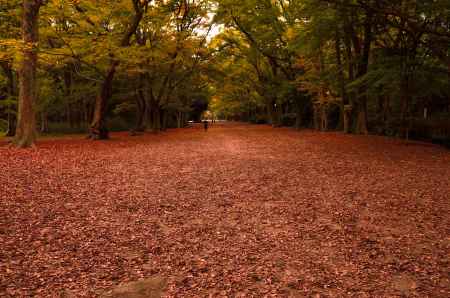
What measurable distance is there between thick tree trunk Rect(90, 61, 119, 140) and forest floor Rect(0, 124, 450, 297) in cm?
1394

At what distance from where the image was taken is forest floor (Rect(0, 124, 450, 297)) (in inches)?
165

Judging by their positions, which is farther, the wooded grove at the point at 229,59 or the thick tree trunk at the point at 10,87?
the thick tree trunk at the point at 10,87

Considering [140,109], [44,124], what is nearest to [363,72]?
[140,109]

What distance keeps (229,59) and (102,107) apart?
30.1 metres

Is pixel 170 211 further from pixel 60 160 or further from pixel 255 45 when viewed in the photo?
pixel 255 45

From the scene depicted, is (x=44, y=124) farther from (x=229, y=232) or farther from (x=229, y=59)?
(x=229, y=232)

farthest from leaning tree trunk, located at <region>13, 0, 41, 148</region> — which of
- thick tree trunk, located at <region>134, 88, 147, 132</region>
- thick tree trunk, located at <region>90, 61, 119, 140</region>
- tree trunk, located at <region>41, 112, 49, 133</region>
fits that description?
tree trunk, located at <region>41, 112, 49, 133</region>

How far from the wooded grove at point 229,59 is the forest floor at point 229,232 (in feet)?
28.8

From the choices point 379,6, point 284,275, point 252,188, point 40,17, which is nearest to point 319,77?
point 379,6

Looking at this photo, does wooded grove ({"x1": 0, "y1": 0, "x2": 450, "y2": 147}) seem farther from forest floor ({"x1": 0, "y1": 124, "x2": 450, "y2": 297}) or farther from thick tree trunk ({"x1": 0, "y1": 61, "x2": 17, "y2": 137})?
forest floor ({"x1": 0, "y1": 124, "x2": 450, "y2": 297})

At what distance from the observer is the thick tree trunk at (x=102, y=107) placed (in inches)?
962

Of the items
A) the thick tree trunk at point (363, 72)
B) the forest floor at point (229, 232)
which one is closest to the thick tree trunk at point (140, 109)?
the thick tree trunk at point (363, 72)

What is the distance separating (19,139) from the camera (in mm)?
18562

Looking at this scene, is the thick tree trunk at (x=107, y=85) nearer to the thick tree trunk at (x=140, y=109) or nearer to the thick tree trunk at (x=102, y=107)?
the thick tree trunk at (x=102, y=107)
